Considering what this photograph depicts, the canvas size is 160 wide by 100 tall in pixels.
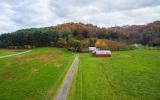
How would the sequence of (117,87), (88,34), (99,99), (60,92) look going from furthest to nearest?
(88,34), (117,87), (60,92), (99,99)

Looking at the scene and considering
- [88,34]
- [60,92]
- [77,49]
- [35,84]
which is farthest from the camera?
[88,34]

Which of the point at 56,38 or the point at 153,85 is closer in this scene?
the point at 153,85

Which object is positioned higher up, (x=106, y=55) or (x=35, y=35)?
(x=35, y=35)

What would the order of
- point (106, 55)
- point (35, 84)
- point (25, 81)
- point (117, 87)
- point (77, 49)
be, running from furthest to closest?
point (77, 49), point (106, 55), point (25, 81), point (35, 84), point (117, 87)

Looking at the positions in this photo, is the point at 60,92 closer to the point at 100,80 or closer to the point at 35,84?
the point at 35,84

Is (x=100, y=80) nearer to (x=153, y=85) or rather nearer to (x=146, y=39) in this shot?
(x=153, y=85)

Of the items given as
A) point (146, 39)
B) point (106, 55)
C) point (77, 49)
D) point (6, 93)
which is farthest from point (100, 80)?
point (146, 39)

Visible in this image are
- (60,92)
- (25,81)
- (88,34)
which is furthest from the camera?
(88,34)

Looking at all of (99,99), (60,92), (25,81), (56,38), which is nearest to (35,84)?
(25,81)
